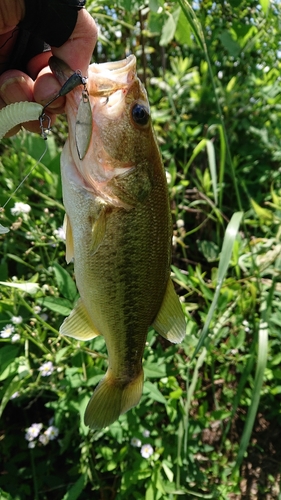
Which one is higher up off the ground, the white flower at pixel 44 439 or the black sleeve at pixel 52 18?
the black sleeve at pixel 52 18

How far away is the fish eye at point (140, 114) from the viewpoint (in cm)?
128

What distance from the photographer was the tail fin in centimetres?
149

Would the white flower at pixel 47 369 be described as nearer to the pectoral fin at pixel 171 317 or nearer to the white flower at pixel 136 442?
the white flower at pixel 136 442

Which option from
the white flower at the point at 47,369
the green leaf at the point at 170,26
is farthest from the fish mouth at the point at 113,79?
the white flower at the point at 47,369

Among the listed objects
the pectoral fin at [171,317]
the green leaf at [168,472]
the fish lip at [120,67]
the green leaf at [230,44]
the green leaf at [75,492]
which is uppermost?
the fish lip at [120,67]

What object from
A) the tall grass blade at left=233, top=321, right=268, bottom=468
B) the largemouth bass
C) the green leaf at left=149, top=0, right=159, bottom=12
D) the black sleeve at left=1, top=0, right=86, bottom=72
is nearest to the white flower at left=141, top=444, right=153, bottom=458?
the tall grass blade at left=233, top=321, right=268, bottom=468

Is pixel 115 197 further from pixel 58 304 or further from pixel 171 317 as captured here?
pixel 58 304

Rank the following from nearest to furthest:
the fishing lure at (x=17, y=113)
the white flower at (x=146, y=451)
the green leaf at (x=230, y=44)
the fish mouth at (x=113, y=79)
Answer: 1. the fishing lure at (x=17, y=113)
2. the fish mouth at (x=113, y=79)
3. the white flower at (x=146, y=451)
4. the green leaf at (x=230, y=44)

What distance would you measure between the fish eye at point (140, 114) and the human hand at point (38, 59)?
0.68 feet

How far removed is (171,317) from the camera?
4.76 ft

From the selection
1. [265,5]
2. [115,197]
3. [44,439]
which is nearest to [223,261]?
[115,197]

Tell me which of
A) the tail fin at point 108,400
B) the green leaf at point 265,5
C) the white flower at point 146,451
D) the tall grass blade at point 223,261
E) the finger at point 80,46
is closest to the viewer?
the finger at point 80,46

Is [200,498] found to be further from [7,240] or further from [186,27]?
[186,27]

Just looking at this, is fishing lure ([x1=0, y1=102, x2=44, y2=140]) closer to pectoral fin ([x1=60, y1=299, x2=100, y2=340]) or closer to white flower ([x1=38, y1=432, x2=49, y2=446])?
pectoral fin ([x1=60, y1=299, x2=100, y2=340])
